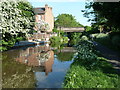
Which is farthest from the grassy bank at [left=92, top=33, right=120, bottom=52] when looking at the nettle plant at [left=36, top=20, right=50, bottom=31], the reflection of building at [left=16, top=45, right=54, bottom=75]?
the nettle plant at [left=36, top=20, right=50, bottom=31]

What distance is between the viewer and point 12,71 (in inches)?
420

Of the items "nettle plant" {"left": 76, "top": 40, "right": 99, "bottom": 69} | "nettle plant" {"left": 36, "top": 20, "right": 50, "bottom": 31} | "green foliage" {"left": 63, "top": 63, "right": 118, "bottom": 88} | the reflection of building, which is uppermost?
"nettle plant" {"left": 36, "top": 20, "right": 50, "bottom": 31}

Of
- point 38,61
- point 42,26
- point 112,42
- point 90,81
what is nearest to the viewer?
point 90,81

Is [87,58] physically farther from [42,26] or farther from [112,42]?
[42,26]

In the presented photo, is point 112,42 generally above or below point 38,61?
above

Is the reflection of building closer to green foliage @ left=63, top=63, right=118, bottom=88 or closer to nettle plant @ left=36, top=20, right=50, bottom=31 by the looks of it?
green foliage @ left=63, top=63, right=118, bottom=88

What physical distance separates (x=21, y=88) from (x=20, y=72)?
314cm

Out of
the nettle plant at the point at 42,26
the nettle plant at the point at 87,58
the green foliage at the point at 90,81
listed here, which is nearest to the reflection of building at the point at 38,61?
the nettle plant at the point at 87,58

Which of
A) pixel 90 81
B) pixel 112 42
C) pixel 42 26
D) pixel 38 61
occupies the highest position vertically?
pixel 42 26

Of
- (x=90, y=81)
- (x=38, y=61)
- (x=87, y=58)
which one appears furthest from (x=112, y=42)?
(x=90, y=81)

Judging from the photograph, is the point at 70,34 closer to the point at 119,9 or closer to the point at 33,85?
the point at 119,9

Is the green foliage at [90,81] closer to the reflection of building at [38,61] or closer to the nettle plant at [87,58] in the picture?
the nettle plant at [87,58]

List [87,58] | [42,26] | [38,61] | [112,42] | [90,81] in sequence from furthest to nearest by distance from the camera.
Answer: [42,26] → [112,42] → [38,61] → [87,58] → [90,81]

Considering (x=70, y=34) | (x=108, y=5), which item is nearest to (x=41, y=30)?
(x=70, y=34)
